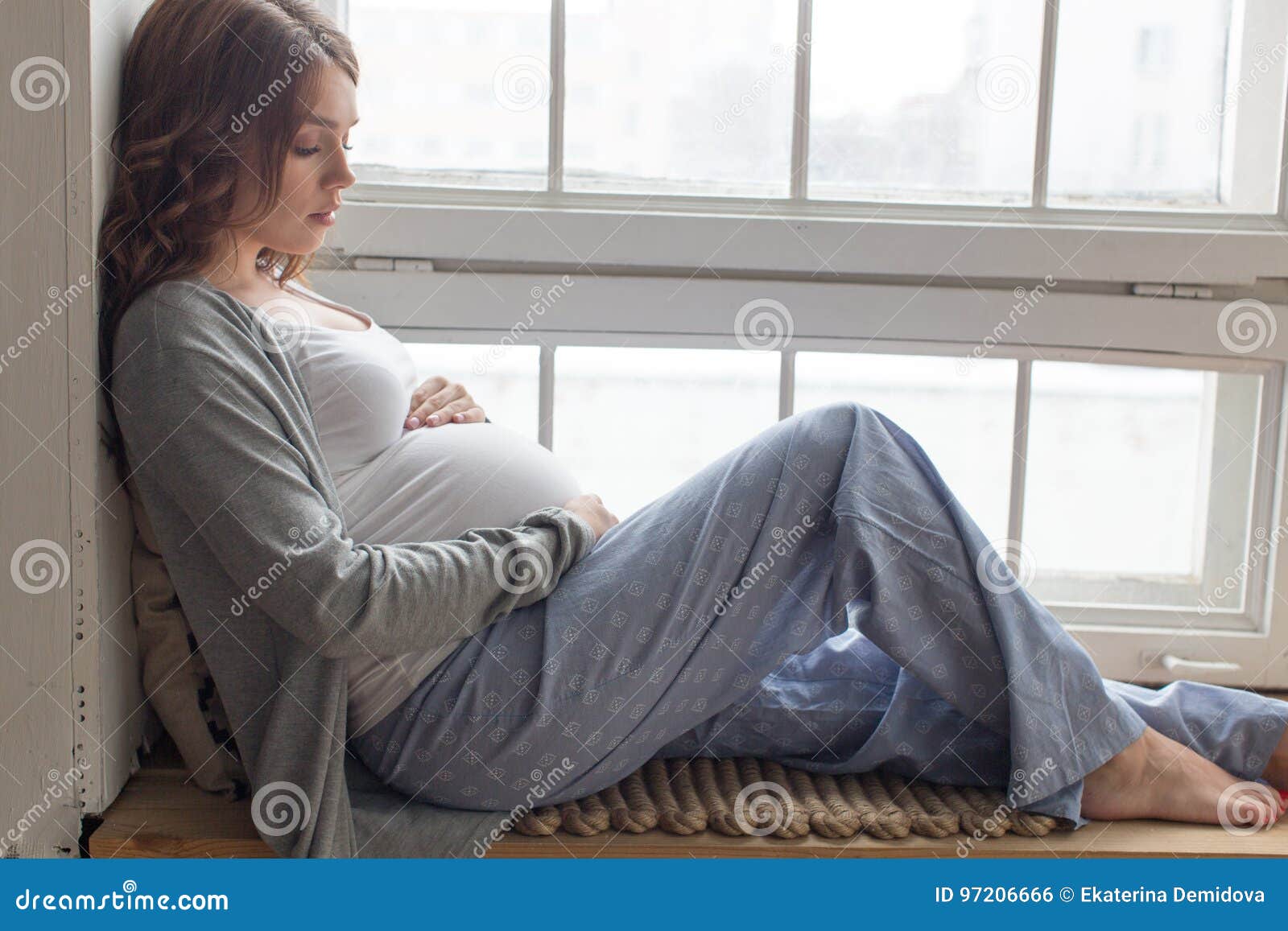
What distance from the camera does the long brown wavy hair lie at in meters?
1.04

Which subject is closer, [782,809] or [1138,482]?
[782,809]

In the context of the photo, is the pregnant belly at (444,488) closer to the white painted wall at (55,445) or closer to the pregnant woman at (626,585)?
the pregnant woman at (626,585)

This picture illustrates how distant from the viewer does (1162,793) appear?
114 centimetres

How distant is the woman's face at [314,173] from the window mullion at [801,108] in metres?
0.54

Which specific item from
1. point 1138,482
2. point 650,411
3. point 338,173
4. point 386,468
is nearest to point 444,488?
point 386,468

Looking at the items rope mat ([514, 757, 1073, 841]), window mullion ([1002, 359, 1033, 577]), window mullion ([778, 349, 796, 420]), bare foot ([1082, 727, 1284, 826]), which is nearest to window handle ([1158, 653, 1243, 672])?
window mullion ([1002, 359, 1033, 577])

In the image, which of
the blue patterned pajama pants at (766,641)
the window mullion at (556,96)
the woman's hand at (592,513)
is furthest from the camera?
the window mullion at (556,96)

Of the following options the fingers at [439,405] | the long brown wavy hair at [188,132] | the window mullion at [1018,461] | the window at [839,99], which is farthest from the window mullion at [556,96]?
the window mullion at [1018,461]

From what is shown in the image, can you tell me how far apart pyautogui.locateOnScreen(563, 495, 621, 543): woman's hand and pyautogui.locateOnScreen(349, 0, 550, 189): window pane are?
444 millimetres

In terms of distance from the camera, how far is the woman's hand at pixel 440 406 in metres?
1.25

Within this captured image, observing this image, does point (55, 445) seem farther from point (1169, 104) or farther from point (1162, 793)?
point (1169, 104)

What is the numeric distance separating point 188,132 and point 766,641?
0.69 metres

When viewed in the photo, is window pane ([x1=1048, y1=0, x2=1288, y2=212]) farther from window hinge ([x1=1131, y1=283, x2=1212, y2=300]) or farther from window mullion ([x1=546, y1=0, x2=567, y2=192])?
window mullion ([x1=546, y1=0, x2=567, y2=192])

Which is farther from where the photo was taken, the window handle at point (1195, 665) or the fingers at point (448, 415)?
the window handle at point (1195, 665)
